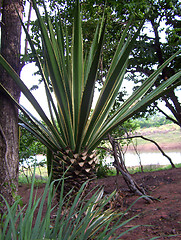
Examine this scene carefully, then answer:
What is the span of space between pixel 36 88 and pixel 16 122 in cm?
106

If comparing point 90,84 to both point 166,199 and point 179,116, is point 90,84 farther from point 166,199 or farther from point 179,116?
point 179,116

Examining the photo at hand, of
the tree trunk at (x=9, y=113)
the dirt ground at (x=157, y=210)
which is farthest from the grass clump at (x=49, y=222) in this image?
→ the tree trunk at (x=9, y=113)

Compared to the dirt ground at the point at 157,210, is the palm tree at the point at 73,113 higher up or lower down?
higher up

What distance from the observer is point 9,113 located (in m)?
1.72

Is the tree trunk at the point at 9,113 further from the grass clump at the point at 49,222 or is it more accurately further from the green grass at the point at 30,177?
the green grass at the point at 30,177

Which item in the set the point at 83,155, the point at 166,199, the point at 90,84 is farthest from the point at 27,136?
the point at 90,84

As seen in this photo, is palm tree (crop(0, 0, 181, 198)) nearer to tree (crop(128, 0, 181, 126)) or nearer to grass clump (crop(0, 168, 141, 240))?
grass clump (crop(0, 168, 141, 240))

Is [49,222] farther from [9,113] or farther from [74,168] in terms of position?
[9,113]

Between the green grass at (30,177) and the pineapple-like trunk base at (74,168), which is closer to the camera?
the pineapple-like trunk base at (74,168)

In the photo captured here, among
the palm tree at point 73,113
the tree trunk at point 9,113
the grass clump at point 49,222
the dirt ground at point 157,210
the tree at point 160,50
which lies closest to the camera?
the grass clump at point 49,222

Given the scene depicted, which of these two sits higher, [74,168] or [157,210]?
[74,168]

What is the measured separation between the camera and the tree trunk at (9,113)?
5.37ft

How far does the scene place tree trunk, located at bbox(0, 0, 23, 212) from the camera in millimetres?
1636

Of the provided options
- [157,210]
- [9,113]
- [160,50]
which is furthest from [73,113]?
[160,50]
